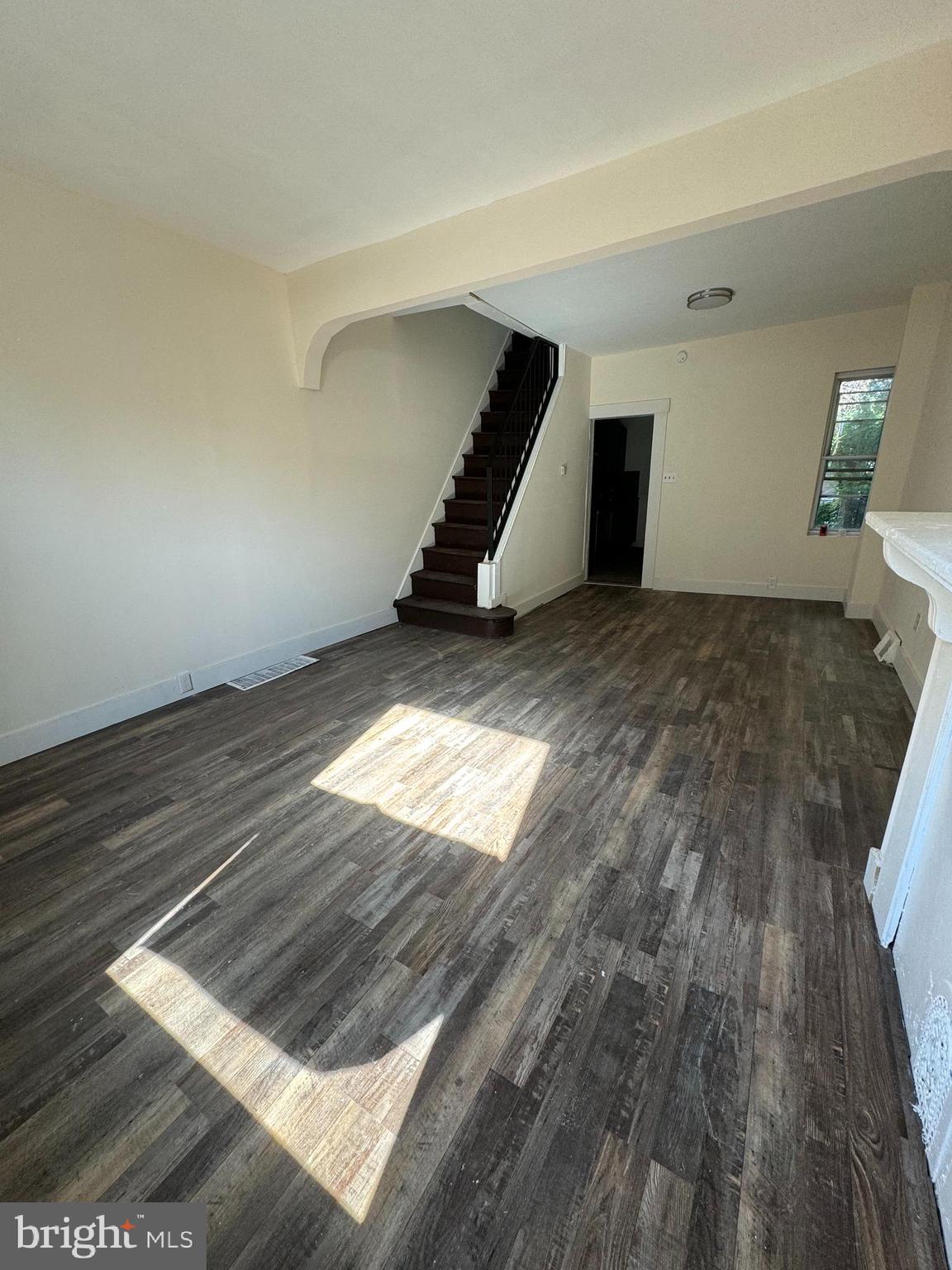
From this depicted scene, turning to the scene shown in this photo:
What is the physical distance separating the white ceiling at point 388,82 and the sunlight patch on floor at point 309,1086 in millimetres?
2802

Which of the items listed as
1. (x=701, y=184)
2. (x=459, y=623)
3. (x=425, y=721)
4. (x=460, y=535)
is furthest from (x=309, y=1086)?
(x=460, y=535)

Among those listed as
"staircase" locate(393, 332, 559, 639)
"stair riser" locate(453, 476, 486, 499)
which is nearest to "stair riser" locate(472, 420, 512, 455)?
"staircase" locate(393, 332, 559, 639)

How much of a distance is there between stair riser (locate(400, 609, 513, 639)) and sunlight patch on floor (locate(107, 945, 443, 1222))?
3.22 m

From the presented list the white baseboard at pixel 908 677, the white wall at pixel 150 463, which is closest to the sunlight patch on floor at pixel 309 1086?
the white wall at pixel 150 463

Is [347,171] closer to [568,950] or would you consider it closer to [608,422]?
[568,950]

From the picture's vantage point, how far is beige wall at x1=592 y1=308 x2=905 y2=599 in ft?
15.4

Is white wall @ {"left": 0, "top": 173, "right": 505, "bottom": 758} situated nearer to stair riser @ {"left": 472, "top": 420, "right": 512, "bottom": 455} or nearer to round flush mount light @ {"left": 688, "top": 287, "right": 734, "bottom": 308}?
stair riser @ {"left": 472, "top": 420, "right": 512, "bottom": 455}

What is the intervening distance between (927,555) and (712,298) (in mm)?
3753

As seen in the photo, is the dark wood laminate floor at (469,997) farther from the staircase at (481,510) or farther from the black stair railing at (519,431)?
the black stair railing at (519,431)

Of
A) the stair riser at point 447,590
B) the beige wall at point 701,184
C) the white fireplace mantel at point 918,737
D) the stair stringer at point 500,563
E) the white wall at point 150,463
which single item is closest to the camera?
the white fireplace mantel at point 918,737

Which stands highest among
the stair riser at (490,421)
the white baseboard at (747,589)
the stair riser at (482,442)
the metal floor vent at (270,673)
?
the stair riser at (490,421)

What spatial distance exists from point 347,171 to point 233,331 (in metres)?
1.38

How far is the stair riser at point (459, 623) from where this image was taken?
14.2 ft

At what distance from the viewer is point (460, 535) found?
500cm
